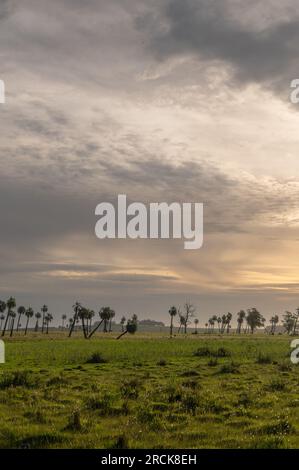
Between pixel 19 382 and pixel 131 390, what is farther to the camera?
pixel 19 382

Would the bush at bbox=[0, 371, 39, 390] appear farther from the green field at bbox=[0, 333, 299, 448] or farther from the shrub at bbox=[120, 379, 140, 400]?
the shrub at bbox=[120, 379, 140, 400]

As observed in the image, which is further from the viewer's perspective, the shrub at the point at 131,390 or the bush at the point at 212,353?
the bush at the point at 212,353

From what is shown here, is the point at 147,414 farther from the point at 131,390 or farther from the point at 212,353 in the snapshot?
the point at 212,353

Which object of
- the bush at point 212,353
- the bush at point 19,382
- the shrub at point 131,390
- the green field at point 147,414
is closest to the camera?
the green field at point 147,414

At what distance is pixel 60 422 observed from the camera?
61.3ft

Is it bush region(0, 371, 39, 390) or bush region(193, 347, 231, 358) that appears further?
bush region(193, 347, 231, 358)

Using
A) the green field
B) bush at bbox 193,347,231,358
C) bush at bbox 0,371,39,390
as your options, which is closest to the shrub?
the green field


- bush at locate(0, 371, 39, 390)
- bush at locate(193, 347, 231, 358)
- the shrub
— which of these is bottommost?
bush at locate(193, 347, 231, 358)

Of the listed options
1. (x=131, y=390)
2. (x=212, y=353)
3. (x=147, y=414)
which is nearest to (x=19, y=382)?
(x=131, y=390)

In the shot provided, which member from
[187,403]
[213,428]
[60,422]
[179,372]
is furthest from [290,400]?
A: [179,372]

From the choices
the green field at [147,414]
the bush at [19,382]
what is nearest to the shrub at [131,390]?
the green field at [147,414]

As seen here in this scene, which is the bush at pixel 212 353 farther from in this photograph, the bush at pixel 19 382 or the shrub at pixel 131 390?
the bush at pixel 19 382

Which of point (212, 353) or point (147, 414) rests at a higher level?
point (147, 414)
